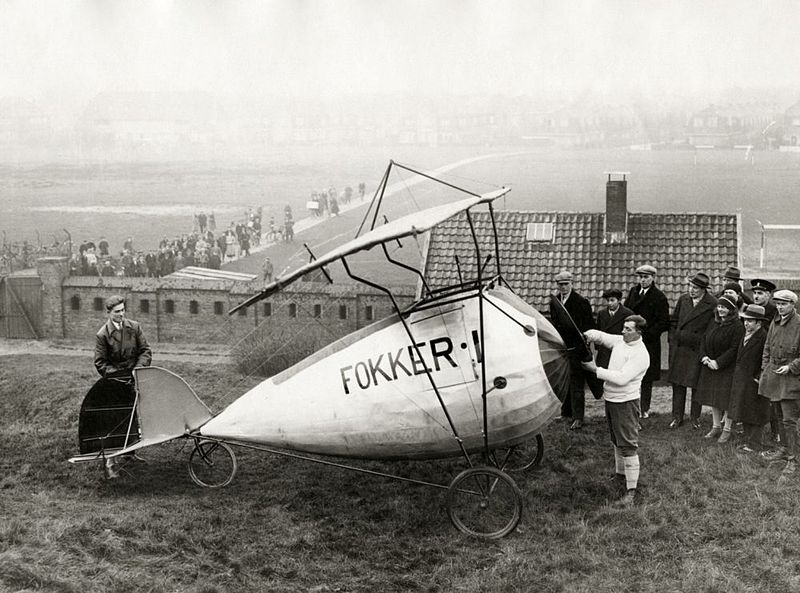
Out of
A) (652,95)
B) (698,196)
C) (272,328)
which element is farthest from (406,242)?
(652,95)

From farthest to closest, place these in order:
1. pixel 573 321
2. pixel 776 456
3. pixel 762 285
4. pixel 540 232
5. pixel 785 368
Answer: pixel 540 232
pixel 573 321
pixel 762 285
pixel 776 456
pixel 785 368

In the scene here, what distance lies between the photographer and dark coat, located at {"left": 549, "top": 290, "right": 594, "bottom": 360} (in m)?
10.5

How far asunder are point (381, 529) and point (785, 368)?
5517 millimetres

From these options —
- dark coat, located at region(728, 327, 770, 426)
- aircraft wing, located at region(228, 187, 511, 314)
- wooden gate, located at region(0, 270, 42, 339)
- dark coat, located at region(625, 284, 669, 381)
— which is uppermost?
aircraft wing, located at region(228, 187, 511, 314)

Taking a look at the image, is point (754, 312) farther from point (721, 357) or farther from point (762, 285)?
point (721, 357)

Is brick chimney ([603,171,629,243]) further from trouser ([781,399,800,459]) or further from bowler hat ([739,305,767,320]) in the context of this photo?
trouser ([781,399,800,459])

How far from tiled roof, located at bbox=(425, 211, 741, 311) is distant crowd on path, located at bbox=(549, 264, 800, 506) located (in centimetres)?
822

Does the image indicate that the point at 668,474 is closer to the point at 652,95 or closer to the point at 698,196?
the point at 698,196

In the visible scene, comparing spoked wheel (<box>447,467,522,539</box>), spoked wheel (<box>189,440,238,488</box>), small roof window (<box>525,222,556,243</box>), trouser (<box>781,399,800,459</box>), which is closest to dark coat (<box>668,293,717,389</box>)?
trouser (<box>781,399,800,459</box>)

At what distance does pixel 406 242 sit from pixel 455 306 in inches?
1179

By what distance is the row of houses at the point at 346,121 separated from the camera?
5181 cm

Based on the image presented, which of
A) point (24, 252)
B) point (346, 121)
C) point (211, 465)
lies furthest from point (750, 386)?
point (346, 121)

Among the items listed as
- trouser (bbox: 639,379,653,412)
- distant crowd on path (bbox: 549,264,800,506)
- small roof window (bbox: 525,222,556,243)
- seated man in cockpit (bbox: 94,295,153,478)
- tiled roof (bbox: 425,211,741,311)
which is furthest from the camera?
small roof window (bbox: 525,222,556,243)

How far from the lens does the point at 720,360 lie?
37.9ft
